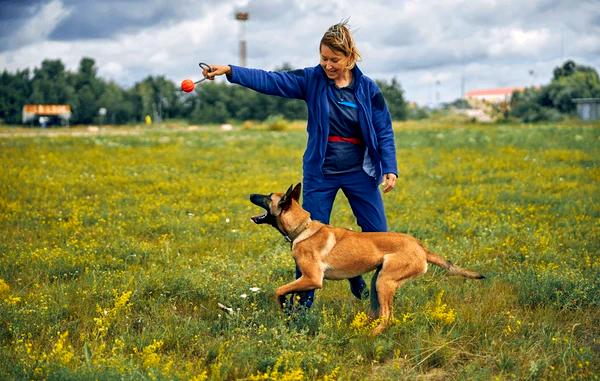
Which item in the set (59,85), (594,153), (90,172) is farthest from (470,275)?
(59,85)

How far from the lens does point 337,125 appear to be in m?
5.82

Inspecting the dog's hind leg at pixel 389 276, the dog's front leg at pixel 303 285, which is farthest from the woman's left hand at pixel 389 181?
the dog's front leg at pixel 303 285

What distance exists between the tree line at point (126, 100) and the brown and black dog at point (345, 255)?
262ft

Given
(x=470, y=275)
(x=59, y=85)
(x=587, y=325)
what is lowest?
(x=587, y=325)

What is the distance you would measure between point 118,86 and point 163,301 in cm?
9461

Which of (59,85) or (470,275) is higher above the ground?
(59,85)

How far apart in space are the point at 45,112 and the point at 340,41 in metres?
83.7

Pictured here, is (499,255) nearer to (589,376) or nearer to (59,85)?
(589,376)

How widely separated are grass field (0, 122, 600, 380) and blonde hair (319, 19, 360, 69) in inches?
96.3

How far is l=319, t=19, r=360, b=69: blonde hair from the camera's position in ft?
17.8

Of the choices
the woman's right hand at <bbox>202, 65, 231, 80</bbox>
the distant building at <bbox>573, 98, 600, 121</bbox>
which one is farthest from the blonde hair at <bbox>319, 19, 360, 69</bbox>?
the distant building at <bbox>573, 98, 600, 121</bbox>

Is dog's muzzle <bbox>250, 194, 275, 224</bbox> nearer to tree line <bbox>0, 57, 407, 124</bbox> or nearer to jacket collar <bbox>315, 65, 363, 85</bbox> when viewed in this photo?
jacket collar <bbox>315, 65, 363, 85</bbox>

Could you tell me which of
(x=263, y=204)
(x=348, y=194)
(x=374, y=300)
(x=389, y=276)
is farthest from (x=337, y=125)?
(x=374, y=300)

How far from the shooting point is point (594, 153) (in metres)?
20.4
